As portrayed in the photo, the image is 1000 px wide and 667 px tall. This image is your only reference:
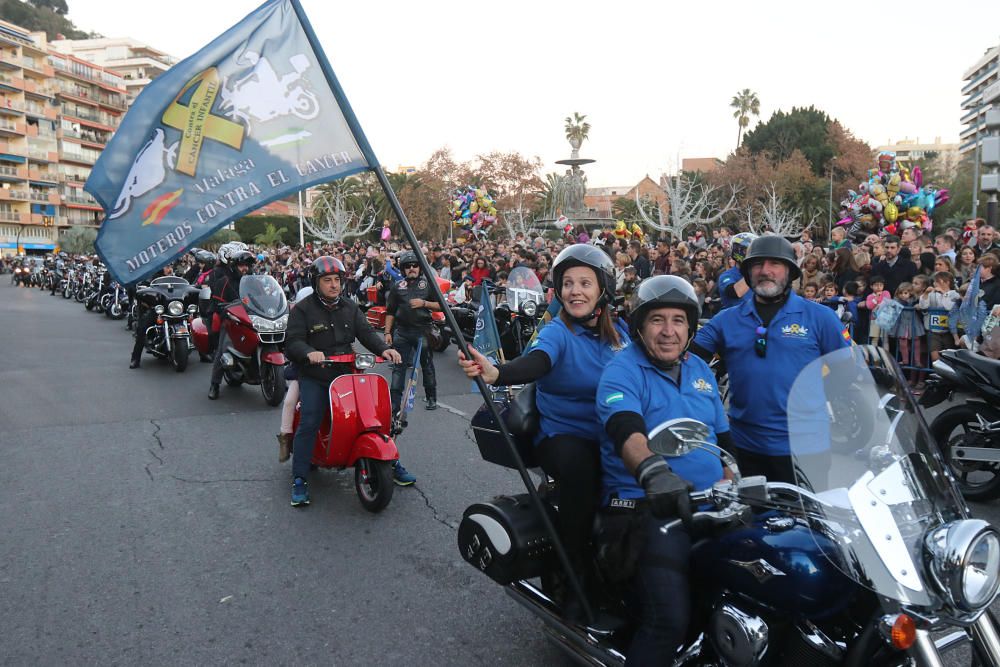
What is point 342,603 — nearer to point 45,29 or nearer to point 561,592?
point 561,592

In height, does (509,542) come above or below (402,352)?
below

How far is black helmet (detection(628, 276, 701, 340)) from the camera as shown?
9.07ft

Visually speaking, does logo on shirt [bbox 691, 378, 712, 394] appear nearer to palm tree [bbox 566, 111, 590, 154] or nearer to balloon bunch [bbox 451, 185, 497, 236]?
balloon bunch [bbox 451, 185, 497, 236]

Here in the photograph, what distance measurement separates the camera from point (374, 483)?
16.7ft

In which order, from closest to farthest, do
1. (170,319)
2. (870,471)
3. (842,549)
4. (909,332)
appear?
(842,549), (870,471), (909,332), (170,319)

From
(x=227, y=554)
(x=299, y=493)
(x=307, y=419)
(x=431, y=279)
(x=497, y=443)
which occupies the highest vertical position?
(x=431, y=279)

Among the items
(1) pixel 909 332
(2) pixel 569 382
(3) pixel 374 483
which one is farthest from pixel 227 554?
(1) pixel 909 332

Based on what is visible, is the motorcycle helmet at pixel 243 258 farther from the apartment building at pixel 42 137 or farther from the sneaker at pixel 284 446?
the apartment building at pixel 42 137

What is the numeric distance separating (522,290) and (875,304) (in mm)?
4461

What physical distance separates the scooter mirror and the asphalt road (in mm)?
1619

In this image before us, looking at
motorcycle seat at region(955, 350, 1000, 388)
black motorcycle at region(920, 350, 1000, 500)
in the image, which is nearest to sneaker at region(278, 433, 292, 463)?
black motorcycle at region(920, 350, 1000, 500)

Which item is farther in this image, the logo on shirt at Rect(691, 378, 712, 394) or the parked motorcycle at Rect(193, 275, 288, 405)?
the parked motorcycle at Rect(193, 275, 288, 405)

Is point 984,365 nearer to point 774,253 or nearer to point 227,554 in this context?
point 774,253

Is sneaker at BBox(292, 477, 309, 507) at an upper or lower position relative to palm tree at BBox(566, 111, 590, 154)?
lower
